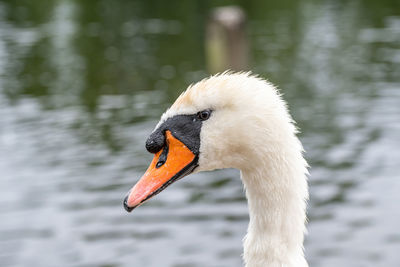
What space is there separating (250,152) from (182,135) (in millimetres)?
415

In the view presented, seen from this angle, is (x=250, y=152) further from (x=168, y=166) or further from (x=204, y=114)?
(x=168, y=166)

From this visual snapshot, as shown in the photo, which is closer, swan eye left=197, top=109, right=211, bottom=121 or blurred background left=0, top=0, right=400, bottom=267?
swan eye left=197, top=109, right=211, bottom=121

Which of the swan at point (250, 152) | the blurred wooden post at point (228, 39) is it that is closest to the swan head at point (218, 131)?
the swan at point (250, 152)

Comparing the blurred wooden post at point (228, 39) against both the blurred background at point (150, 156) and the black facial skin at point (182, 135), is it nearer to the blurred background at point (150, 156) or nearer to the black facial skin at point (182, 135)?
the blurred background at point (150, 156)

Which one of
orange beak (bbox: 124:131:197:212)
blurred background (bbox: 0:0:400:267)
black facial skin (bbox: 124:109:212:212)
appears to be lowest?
blurred background (bbox: 0:0:400:267)

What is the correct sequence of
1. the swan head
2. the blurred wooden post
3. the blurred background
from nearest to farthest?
the swan head → the blurred background → the blurred wooden post

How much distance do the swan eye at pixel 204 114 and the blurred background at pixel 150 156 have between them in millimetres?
4459

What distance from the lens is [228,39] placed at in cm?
1409

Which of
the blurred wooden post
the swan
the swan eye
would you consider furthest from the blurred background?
the swan eye

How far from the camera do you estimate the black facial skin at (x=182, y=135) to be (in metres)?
3.78

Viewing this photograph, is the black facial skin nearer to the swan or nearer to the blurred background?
the swan

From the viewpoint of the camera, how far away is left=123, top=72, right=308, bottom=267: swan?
3611 mm

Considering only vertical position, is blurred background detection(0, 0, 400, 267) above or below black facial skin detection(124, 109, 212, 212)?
below

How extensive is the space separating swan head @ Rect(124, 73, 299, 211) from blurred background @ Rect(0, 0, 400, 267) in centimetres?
433
